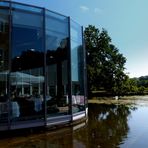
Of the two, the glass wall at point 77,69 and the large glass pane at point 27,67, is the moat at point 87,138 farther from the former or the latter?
the glass wall at point 77,69

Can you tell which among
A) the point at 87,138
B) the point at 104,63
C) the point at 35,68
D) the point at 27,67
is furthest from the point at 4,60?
the point at 104,63

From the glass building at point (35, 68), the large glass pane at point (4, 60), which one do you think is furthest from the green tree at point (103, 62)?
the large glass pane at point (4, 60)

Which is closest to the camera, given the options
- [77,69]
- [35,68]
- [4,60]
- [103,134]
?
[103,134]

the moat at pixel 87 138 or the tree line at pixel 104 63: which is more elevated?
the tree line at pixel 104 63

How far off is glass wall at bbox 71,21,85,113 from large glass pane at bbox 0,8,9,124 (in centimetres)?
430

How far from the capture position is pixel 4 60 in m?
14.4

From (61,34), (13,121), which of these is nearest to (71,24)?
(61,34)

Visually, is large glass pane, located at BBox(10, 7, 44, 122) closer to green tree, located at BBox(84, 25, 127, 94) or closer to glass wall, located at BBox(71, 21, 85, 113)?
glass wall, located at BBox(71, 21, 85, 113)

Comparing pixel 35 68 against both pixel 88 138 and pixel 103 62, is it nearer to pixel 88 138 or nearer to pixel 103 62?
pixel 88 138

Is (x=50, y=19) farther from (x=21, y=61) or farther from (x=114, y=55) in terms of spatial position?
(x=114, y=55)

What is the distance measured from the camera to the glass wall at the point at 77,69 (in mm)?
17750

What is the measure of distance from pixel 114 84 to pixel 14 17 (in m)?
35.6

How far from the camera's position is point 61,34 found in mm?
17000

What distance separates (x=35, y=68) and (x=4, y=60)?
5.26ft
